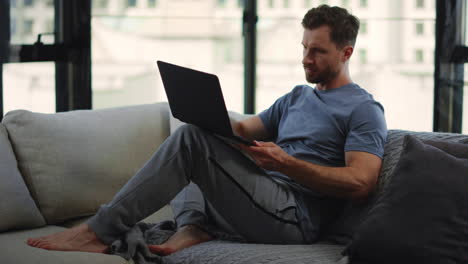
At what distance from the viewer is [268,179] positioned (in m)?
2.43

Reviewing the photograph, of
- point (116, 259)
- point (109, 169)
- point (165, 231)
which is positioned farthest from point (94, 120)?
point (116, 259)

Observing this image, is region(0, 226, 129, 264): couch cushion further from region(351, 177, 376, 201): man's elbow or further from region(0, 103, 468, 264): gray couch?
region(351, 177, 376, 201): man's elbow

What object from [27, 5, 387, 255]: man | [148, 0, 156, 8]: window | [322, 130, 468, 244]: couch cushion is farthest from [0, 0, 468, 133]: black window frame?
[322, 130, 468, 244]: couch cushion

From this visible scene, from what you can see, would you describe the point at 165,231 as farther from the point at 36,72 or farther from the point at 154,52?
the point at 154,52

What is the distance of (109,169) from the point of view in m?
2.90

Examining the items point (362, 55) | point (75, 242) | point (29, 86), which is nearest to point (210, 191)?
point (75, 242)

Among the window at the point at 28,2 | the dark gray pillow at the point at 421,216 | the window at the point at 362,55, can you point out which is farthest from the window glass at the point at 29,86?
the dark gray pillow at the point at 421,216

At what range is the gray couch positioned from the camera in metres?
2.29

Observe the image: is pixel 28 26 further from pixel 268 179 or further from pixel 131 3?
pixel 268 179

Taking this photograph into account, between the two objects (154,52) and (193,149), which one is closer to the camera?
(193,149)

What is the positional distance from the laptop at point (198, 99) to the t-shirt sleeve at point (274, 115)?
438 millimetres

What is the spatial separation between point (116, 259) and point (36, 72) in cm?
158

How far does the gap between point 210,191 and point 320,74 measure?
63 cm

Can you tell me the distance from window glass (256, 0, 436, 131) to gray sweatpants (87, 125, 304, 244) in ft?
6.02
